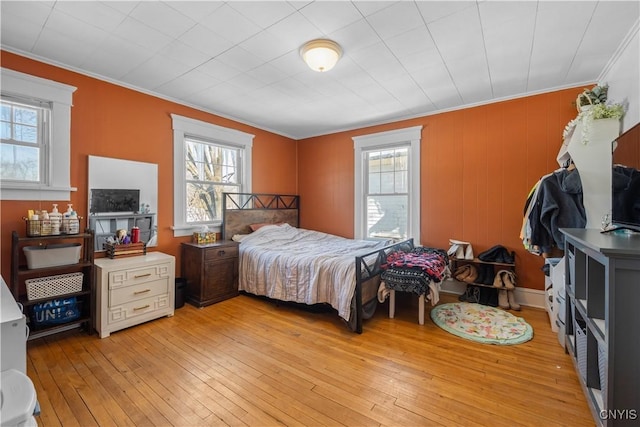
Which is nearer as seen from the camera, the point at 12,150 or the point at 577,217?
the point at 577,217

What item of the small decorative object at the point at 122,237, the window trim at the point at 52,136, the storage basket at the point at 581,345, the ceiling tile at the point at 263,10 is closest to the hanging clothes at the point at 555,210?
the storage basket at the point at 581,345

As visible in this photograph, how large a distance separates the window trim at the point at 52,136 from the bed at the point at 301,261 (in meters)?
1.80

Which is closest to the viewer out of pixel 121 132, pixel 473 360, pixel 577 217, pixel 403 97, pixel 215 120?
pixel 473 360

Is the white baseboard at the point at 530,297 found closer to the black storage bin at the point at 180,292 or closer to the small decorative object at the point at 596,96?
the small decorative object at the point at 596,96

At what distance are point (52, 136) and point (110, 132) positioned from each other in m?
0.48

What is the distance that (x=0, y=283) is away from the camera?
4.93 feet

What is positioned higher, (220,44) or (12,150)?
(220,44)

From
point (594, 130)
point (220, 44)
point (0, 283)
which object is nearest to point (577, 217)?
point (594, 130)

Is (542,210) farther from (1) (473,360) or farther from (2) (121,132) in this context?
(2) (121,132)

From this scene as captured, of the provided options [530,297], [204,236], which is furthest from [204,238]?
[530,297]

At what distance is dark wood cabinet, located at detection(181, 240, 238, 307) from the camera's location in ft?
10.9

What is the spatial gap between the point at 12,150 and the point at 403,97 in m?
3.96

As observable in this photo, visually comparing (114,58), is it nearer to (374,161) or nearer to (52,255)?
(52,255)

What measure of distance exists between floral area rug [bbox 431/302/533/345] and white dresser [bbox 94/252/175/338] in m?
2.85
